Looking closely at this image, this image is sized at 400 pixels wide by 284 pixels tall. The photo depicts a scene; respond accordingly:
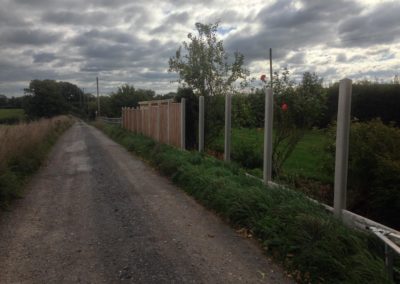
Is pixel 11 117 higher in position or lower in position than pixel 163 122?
lower

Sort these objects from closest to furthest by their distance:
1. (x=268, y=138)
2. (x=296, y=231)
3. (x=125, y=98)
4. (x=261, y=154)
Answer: (x=296, y=231) → (x=268, y=138) → (x=261, y=154) → (x=125, y=98)

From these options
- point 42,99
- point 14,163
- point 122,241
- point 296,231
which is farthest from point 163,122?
point 42,99

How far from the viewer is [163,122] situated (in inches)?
674

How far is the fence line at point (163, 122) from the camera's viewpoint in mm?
14487

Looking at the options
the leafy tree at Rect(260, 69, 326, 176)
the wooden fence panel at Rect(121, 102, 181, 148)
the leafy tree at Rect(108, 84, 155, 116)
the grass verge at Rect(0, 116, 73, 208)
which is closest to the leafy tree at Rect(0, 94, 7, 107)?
the leafy tree at Rect(108, 84, 155, 116)

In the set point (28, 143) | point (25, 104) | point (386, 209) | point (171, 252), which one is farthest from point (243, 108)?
point (25, 104)

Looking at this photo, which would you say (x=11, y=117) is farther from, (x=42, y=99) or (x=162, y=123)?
(x=42, y=99)

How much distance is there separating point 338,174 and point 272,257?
4.66 feet

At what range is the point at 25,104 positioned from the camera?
82.9 m

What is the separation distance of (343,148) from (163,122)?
40.9 ft

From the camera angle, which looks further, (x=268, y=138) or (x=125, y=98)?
(x=125, y=98)

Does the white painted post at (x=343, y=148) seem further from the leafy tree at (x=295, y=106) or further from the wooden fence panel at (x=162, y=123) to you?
the wooden fence panel at (x=162, y=123)

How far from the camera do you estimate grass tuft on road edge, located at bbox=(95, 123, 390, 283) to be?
3.83 m

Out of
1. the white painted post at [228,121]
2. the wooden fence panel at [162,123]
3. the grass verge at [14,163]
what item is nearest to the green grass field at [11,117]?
the wooden fence panel at [162,123]
